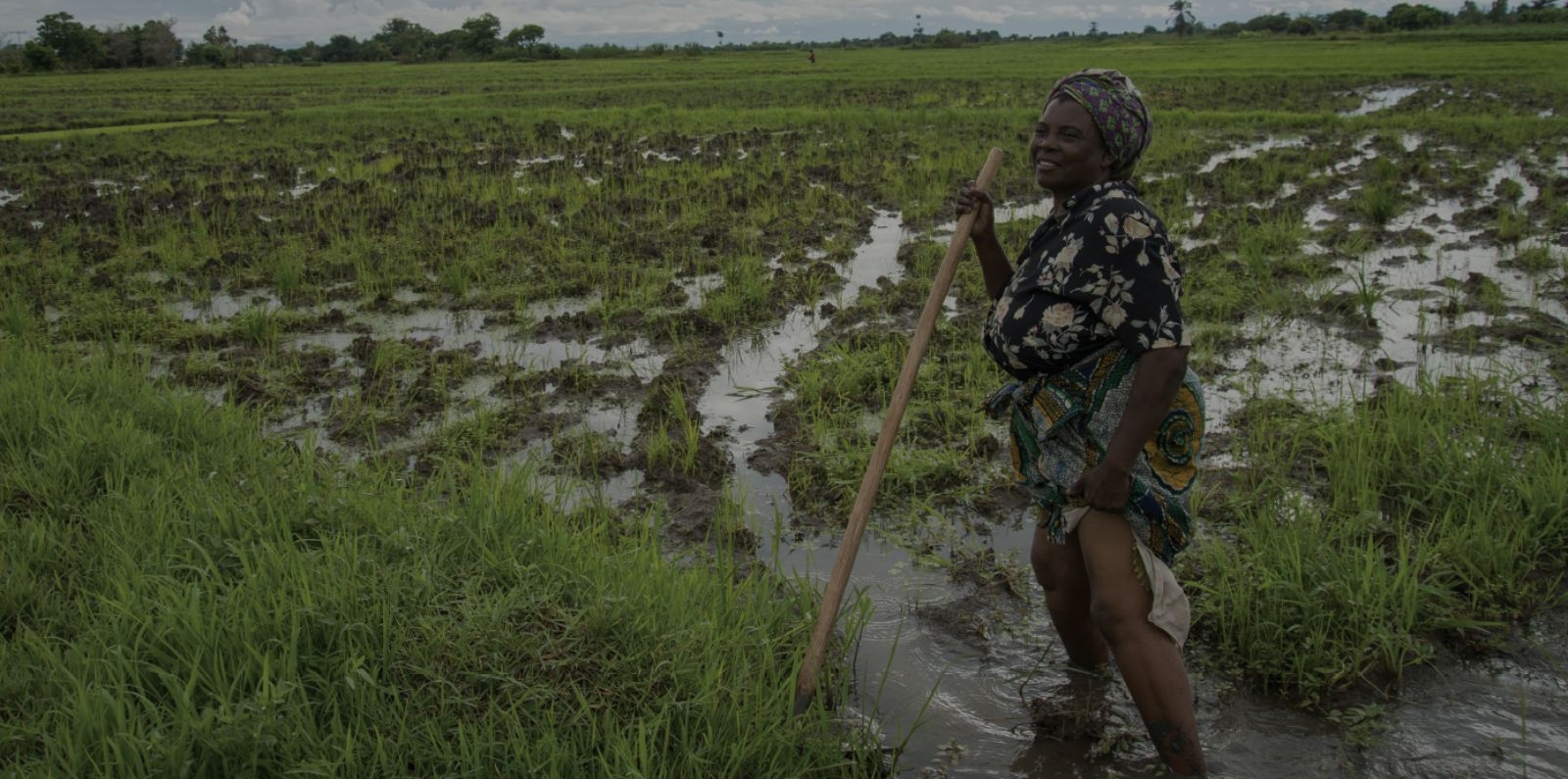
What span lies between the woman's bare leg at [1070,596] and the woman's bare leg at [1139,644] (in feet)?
0.50

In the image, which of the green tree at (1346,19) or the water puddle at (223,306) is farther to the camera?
the green tree at (1346,19)

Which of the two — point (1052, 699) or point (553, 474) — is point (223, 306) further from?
Result: point (1052, 699)

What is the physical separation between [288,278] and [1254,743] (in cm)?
591

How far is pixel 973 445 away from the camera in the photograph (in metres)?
4.02

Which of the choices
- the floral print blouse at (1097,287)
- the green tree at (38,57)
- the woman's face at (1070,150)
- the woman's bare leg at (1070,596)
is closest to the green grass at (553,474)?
the woman's bare leg at (1070,596)

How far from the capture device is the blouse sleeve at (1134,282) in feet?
6.54

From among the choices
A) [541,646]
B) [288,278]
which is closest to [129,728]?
[541,646]

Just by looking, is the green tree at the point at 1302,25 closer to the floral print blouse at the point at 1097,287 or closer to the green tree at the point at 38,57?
the green tree at the point at 38,57

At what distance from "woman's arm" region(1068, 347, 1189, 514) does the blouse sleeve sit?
0.03 metres

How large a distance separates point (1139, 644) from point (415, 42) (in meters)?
73.0

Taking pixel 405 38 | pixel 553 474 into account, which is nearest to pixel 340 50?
pixel 405 38

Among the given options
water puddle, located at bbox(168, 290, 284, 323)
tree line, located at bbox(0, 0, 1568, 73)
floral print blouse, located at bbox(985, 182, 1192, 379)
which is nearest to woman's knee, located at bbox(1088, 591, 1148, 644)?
floral print blouse, located at bbox(985, 182, 1192, 379)

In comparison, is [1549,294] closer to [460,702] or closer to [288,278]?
[460,702]

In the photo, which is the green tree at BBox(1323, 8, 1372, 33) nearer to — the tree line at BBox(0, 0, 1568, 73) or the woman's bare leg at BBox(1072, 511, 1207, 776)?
the tree line at BBox(0, 0, 1568, 73)
